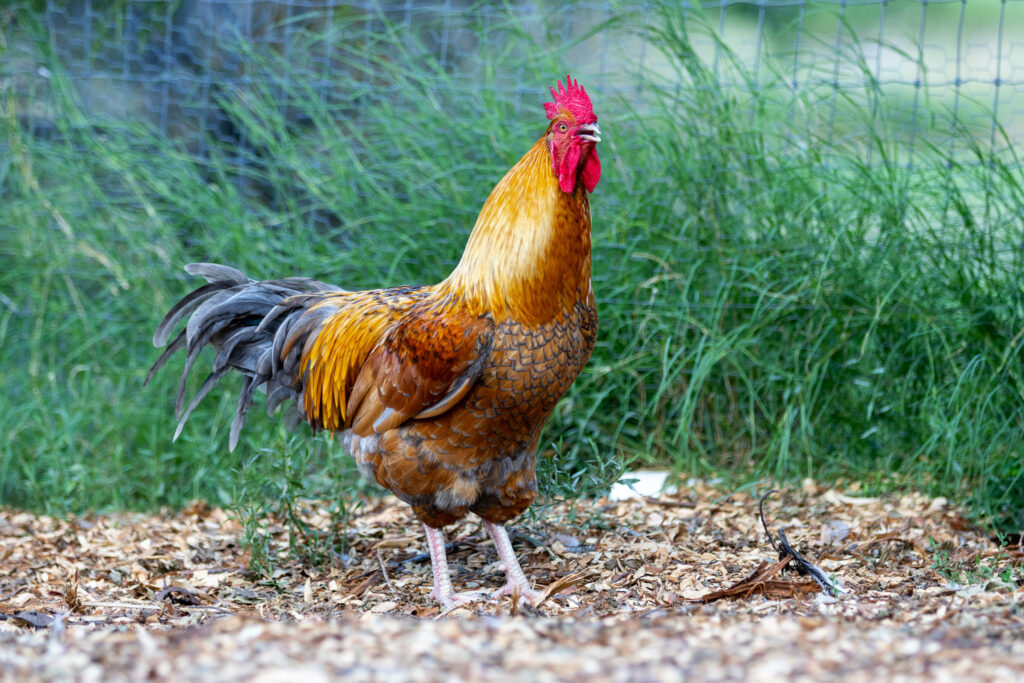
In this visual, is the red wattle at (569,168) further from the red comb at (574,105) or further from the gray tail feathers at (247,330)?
the gray tail feathers at (247,330)

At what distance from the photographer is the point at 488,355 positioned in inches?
124

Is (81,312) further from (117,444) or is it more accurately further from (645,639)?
(645,639)

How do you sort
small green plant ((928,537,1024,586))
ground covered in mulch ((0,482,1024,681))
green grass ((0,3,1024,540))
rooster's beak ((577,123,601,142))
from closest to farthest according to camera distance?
ground covered in mulch ((0,482,1024,681)), small green plant ((928,537,1024,586)), rooster's beak ((577,123,601,142)), green grass ((0,3,1024,540))

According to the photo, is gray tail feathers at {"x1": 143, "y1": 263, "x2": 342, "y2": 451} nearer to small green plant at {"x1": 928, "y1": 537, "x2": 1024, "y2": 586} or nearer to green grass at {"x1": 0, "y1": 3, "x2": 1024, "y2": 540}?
green grass at {"x1": 0, "y1": 3, "x2": 1024, "y2": 540}

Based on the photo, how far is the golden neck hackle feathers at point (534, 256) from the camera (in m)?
3.18

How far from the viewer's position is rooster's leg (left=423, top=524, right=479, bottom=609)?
3.29m

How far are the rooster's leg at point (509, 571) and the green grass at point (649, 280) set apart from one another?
26 cm

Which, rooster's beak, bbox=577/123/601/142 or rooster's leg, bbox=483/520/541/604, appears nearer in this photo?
rooster's beak, bbox=577/123/601/142

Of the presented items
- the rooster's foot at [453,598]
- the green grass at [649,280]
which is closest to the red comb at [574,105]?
the green grass at [649,280]

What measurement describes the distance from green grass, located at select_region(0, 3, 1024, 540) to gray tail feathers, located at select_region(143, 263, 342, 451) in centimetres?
26

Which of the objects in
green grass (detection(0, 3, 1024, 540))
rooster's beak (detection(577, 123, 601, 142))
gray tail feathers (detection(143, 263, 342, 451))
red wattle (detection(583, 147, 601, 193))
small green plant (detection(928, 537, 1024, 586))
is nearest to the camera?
small green plant (detection(928, 537, 1024, 586))

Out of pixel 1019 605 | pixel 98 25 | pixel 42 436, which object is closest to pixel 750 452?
pixel 1019 605

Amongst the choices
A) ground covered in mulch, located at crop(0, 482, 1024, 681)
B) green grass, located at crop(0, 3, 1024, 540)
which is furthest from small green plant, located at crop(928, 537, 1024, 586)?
green grass, located at crop(0, 3, 1024, 540)

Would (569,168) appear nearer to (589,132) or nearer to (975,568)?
(589,132)
